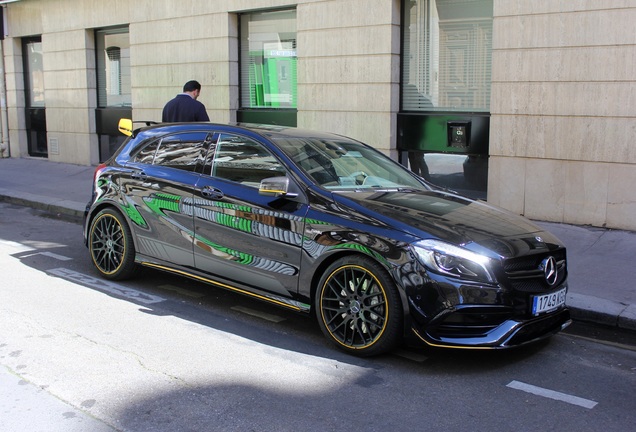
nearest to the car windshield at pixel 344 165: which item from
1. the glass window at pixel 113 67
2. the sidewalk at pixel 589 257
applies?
the sidewalk at pixel 589 257

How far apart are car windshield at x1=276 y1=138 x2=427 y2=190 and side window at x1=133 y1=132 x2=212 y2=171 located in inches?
32.2

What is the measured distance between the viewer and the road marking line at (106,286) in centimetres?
650

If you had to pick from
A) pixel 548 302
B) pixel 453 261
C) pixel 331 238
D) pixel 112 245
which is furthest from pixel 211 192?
pixel 548 302

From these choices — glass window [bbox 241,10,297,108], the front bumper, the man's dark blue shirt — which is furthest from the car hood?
glass window [bbox 241,10,297,108]

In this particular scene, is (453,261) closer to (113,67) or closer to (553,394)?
(553,394)

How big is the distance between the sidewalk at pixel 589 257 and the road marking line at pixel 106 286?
3.76 meters

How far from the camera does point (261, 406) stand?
13.8ft

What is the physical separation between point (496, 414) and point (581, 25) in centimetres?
612

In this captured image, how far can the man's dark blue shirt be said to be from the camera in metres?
9.62

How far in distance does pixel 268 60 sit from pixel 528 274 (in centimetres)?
921

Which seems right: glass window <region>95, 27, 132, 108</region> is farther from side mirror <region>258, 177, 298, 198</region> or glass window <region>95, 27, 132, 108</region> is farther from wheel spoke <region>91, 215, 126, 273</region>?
side mirror <region>258, 177, 298, 198</region>

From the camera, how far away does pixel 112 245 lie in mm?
6953

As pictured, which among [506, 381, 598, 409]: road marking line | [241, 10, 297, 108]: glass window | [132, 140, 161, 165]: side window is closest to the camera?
[506, 381, 598, 409]: road marking line

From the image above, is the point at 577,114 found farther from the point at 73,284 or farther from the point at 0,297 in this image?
the point at 0,297
